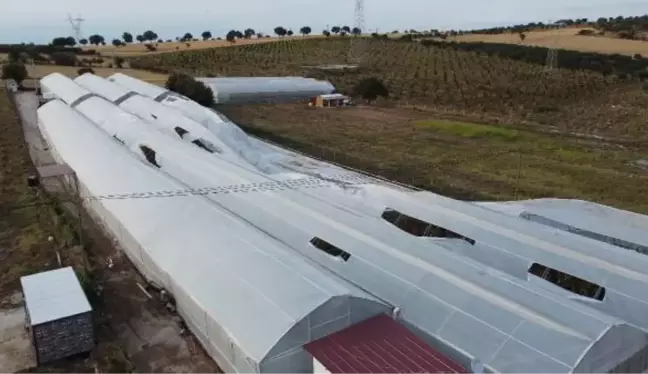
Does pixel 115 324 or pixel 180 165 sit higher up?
pixel 180 165

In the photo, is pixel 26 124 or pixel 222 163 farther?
pixel 26 124

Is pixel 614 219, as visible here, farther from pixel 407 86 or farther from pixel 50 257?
pixel 407 86

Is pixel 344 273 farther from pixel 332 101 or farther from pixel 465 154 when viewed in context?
pixel 332 101

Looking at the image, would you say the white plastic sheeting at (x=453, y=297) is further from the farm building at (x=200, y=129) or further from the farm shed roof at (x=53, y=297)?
the farm building at (x=200, y=129)

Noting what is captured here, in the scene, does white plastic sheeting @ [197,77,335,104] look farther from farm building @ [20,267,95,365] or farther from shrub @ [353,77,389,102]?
farm building @ [20,267,95,365]

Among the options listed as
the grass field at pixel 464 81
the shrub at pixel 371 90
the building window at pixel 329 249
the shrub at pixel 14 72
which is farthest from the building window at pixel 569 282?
the shrub at pixel 14 72

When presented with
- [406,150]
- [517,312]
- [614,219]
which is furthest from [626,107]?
[517,312]

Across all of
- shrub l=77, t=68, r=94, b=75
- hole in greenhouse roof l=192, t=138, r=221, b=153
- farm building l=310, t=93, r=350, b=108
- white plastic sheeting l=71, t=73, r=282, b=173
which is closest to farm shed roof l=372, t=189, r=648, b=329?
white plastic sheeting l=71, t=73, r=282, b=173
